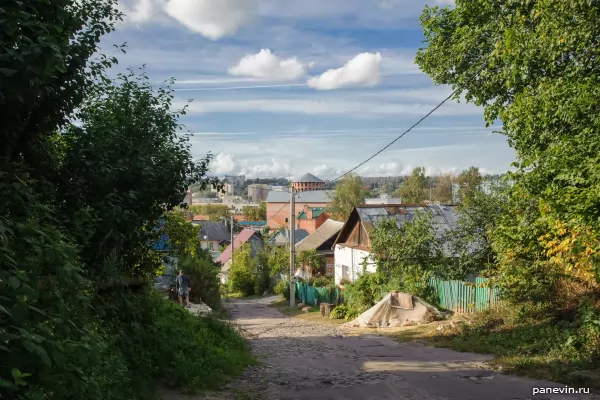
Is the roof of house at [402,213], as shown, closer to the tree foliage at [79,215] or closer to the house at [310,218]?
the tree foliage at [79,215]

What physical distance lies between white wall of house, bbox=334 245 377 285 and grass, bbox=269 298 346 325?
3.21 metres

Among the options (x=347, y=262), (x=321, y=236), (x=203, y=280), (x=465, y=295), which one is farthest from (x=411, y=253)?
(x=321, y=236)

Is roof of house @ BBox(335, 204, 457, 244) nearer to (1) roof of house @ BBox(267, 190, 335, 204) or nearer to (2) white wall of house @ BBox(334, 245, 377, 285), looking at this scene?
(2) white wall of house @ BBox(334, 245, 377, 285)

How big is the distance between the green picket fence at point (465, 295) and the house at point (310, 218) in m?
53.6

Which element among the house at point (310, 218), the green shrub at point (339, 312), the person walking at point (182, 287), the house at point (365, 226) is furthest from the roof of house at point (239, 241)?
the person walking at point (182, 287)

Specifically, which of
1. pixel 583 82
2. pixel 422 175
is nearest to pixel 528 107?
pixel 583 82

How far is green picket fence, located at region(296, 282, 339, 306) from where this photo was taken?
3071 cm

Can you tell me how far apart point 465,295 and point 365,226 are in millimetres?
9843

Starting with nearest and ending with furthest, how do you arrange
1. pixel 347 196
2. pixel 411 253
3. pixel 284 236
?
pixel 411 253 < pixel 284 236 < pixel 347 196

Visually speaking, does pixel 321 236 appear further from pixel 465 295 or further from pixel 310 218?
pixel 310 218

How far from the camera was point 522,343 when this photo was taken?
13.3 meters

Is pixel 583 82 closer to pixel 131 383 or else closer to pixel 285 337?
pixel 131 383

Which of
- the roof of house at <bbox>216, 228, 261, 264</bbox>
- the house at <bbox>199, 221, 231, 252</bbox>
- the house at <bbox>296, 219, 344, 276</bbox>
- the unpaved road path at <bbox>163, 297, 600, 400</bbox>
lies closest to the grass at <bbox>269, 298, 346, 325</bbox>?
the unpaved road path at <bbox>163, 297, 600, 400</bbox>

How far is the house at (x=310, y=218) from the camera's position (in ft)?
247
